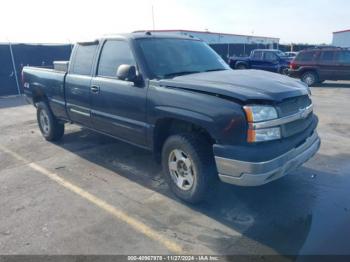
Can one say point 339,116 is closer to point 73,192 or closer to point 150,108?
point 150,108

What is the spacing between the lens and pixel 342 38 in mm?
48188

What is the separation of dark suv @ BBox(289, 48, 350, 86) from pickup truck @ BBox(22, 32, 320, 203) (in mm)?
13063

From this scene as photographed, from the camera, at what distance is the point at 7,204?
4.36 meters

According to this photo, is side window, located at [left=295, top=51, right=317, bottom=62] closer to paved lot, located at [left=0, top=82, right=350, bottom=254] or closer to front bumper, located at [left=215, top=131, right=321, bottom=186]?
paved lot, located at [left=0, top=82, right=350, bottom=254]

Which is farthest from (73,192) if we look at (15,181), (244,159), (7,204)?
(244,159)

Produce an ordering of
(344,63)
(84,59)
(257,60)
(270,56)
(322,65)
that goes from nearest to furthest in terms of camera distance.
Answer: (84,59), (344,63), (322,65), (270,56), (257,60)

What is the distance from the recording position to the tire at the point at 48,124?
6823mm

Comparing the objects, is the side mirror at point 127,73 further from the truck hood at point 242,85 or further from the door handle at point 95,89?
the door handle at point 95,89

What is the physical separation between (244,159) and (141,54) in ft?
6.88

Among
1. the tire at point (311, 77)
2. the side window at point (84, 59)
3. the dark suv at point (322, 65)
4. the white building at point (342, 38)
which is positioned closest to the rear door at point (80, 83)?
the side window at point (84, 59)

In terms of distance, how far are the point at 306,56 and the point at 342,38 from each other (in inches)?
1453

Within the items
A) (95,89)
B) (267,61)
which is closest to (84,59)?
(95,89)

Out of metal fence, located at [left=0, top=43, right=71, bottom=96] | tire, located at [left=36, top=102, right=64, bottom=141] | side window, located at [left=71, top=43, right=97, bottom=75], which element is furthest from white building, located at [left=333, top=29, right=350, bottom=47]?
side window, located at [left=71, top=43, right=97, bottom=75]

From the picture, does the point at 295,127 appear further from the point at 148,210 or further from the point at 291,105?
the point at 148,210
